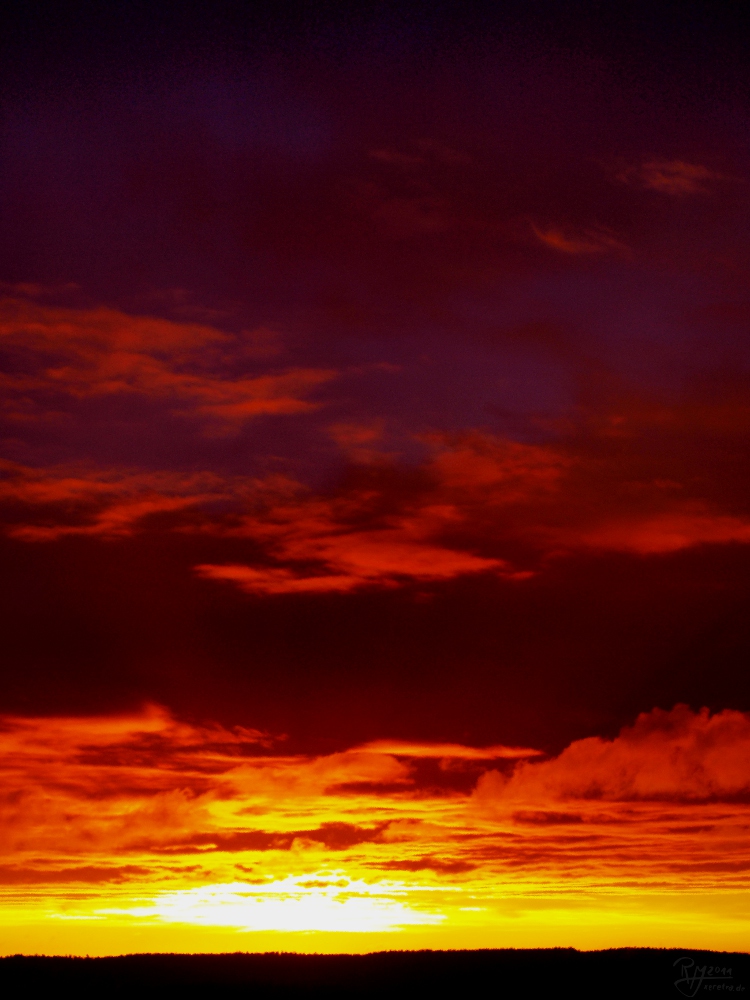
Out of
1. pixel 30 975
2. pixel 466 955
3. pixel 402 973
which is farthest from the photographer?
pixel 466 955

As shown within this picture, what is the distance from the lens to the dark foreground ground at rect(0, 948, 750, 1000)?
83.9 metres

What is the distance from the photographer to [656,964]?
95688mm

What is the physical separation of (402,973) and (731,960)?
32.7 metres

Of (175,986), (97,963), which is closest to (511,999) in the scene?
(175,986)

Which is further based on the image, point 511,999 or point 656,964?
point 656,964

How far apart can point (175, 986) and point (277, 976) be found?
8273 millimetres

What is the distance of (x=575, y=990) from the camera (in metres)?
88.2

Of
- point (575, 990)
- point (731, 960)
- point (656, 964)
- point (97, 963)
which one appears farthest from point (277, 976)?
point (731, 960)

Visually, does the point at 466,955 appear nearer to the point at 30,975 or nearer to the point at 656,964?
the point at 656,964

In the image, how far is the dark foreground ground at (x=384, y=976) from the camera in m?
83.9

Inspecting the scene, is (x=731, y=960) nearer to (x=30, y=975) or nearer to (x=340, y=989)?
(x=340, y=989)

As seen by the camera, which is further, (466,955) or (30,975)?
(466,955)

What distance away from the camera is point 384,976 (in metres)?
90.4

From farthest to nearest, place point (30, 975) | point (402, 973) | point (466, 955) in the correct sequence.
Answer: point (466, 955) → point (402, 973) → point (30, 975)
